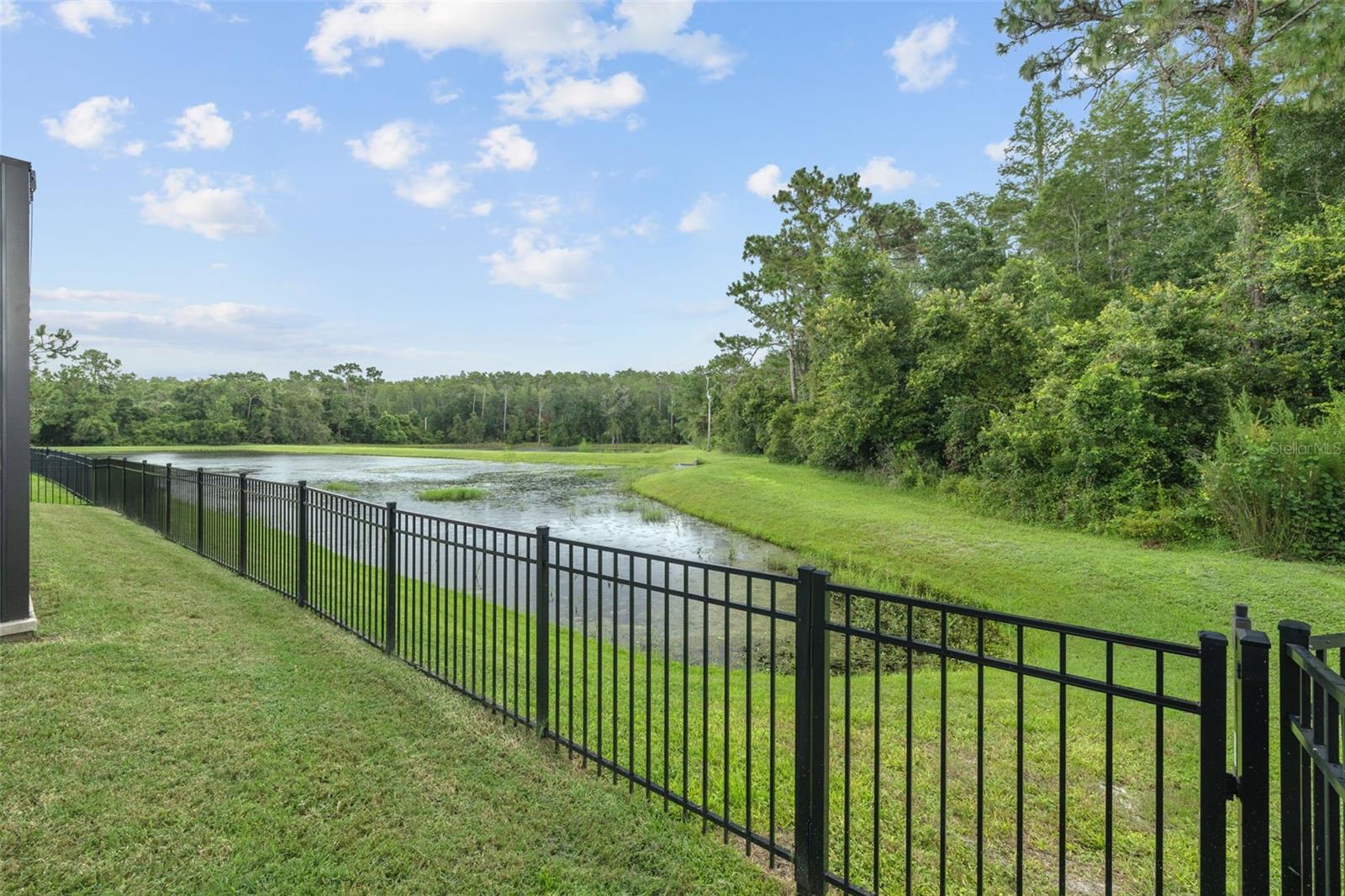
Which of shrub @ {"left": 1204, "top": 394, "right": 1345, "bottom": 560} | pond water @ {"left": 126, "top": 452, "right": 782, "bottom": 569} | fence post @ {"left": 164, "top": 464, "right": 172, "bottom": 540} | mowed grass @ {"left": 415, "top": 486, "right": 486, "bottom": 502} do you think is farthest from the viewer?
mowed grass @ {"left": 415, "top": 486, "right": 486, "bottom": 502}

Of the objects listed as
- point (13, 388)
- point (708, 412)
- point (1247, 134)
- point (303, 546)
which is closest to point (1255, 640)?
point (303, 546)

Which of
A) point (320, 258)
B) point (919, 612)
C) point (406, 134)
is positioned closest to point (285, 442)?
point (320, 258)

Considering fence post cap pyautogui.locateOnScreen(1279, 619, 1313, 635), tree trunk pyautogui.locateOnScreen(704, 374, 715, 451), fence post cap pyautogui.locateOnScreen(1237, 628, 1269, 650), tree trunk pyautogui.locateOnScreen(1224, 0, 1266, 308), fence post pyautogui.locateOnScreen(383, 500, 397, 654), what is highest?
tree trunk pyautogui.locateOnScreen(1224, 0, 1266, 308)

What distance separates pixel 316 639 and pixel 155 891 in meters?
2.98

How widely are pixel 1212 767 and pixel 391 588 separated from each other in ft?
15.9

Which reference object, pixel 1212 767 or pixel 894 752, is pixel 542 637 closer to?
pixel 894 752

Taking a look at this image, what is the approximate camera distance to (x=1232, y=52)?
1195cm

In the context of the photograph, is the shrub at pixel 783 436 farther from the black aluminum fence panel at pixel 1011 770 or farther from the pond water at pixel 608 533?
the black aluminum fence panel at pixel 1011 770

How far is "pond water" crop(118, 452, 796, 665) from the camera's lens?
5.23m

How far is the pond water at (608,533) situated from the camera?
5.23 meters

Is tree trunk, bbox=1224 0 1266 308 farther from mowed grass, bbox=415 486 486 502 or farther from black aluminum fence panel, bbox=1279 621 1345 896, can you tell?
mowed grass, bbox=415 486 486 502

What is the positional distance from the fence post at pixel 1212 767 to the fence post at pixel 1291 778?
109mm

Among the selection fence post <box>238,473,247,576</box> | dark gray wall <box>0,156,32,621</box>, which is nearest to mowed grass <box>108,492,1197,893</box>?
fence post <box>238,473,247,576</box>

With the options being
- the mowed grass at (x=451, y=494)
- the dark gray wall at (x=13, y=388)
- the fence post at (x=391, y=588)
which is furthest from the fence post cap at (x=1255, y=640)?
the mowed grass at (x=451, y=494)
